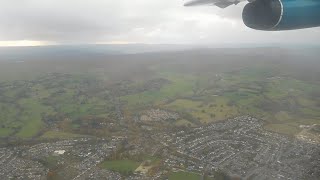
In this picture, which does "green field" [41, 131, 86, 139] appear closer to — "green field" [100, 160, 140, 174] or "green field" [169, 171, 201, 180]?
"green field" [100, 160, 140, 174]

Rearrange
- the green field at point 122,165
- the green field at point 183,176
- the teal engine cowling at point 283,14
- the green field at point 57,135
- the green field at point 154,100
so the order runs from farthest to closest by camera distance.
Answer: the green field at point 154,100
the green field at point 57,135
the green field at point 122,165
the green field at point 183,176
the teal engine cowling at point 283,14

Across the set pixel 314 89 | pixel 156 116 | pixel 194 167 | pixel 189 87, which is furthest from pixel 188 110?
pixel 314 89

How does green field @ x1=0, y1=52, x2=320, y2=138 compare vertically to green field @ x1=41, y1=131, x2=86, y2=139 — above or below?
above

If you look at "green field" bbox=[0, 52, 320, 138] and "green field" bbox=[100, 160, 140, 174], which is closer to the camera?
"green field" bbox=[100, 160, 140, 174]

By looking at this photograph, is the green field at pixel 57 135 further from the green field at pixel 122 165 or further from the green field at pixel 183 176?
the green field at pixel 183 176

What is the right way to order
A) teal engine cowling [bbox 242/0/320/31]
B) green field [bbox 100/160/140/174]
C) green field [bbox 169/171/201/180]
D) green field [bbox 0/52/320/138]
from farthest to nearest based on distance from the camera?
green field [bbox 0/52/320/138], green field [bbox 100/160/140/174], green field [bbox 169/171/201/180], teal engine cowling [bbox 242/0/320/31]

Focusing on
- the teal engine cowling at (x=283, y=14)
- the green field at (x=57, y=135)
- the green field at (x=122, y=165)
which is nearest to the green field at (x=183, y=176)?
the green field at (x=122, y=165)

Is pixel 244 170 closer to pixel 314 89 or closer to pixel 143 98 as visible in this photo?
pixel 143 98

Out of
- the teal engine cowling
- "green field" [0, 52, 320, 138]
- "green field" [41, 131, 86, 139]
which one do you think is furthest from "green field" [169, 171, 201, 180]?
the teal engine cowling

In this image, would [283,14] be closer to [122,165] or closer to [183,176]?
[183,176]
